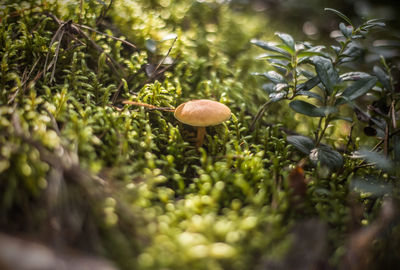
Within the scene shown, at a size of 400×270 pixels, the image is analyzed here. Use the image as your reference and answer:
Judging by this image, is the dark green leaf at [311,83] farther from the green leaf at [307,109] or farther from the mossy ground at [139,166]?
the mossy ground at [139,166]

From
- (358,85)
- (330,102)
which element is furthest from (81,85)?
(358,85)

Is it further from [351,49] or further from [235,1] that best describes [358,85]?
[235,1]

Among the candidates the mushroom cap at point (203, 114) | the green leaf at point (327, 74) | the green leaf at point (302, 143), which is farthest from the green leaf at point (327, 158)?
the mushroom cap at point (203, 114)

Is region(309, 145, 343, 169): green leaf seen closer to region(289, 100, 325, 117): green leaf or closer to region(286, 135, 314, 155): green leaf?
region(286, 135, 314, 155): green leaf

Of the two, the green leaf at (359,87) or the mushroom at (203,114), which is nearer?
the green leaf at (359,87)

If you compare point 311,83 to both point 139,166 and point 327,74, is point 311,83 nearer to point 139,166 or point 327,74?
point 327,74

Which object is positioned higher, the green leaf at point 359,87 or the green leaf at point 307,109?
the green leaf at point 359,87
